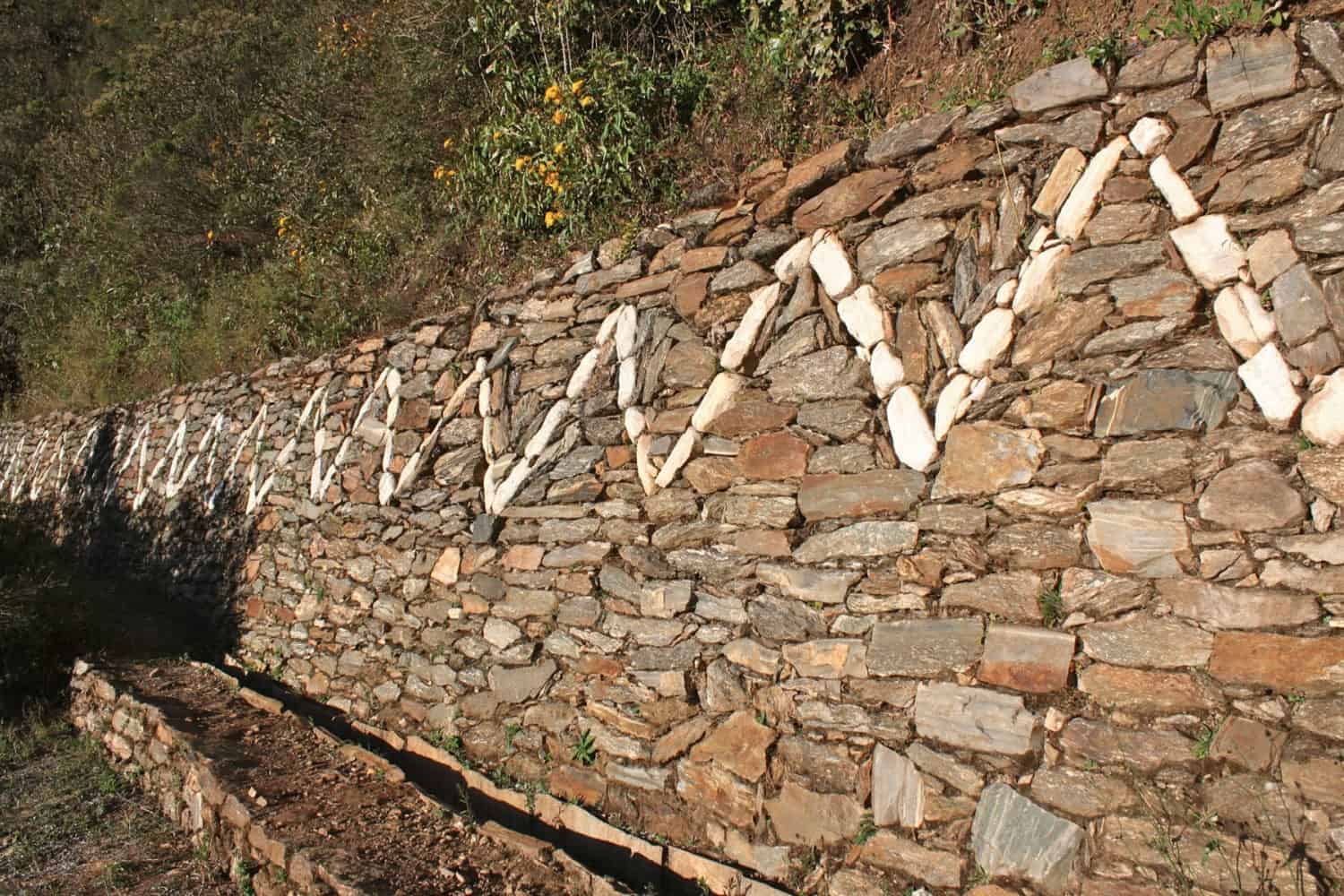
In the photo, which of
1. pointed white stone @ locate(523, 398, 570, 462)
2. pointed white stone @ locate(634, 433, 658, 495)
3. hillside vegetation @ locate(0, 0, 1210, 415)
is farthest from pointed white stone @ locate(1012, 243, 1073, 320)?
pointed white stone @ locate(523, 398, 570, 462)

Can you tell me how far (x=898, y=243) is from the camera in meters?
3.28

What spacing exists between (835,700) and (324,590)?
397cm

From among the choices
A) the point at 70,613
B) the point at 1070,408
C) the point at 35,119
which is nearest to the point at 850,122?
the point at 1070,408

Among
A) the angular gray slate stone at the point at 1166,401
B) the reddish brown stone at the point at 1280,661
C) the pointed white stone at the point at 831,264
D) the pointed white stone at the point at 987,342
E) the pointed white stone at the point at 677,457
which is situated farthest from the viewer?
the pointed white stone at the point at 677,457

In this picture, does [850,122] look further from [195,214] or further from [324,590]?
[195,214]

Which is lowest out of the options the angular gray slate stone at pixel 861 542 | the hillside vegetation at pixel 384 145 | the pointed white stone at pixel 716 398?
the angular gray slate stone at pixel 861 542

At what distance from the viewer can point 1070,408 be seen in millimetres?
2762

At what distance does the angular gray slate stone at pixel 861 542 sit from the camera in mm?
3088

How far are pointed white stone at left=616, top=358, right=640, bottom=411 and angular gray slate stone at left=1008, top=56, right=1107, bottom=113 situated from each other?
75.5 inches

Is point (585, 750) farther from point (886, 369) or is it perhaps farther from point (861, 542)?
point (886, 369)

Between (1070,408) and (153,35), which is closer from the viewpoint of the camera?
(1070,408)

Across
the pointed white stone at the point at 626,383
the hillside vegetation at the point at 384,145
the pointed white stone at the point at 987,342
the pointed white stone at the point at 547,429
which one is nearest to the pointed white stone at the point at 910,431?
the pointed white stone at the point at 987,342

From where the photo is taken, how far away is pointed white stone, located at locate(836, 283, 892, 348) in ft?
10.7

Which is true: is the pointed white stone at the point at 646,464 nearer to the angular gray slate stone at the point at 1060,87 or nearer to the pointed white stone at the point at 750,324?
the pointed white stone at the point at 750,324
